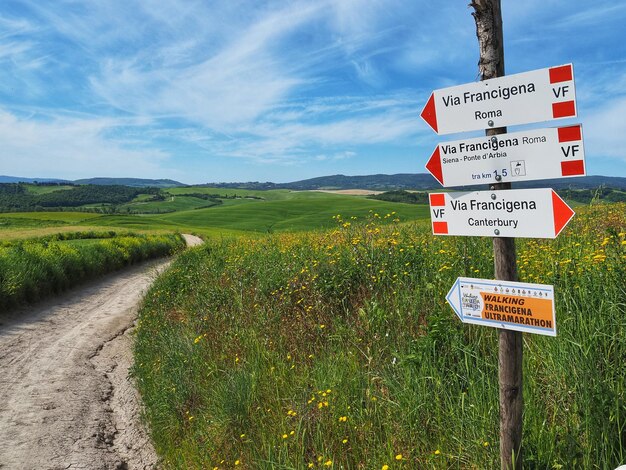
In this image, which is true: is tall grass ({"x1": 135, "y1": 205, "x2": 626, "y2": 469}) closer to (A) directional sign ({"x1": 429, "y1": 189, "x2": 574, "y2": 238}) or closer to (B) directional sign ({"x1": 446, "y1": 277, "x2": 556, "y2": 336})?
(B) directional sign ({"x1": 446, "y1": 277, "x2": 556, "y2": 336})

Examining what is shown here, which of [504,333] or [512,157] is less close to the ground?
[512,157]

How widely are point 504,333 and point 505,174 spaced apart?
983 mm

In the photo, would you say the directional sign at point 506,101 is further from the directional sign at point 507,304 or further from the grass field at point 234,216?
the grass field at point 234,216

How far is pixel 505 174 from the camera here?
99.4 inches

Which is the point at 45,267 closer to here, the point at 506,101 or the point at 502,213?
the point at 502,213

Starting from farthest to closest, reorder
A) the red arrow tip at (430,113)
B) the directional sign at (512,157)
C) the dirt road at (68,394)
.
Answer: the dirt road at (68,394) → the red arrow tip at (430,113) → the directional sign at (512,157)

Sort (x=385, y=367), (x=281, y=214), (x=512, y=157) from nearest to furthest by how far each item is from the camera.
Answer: (x=512, y=157)
(x=385, y=367)
(x=281, y=214)

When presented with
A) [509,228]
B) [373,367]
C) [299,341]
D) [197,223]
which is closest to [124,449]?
[299,341]

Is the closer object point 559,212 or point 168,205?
point 559,212

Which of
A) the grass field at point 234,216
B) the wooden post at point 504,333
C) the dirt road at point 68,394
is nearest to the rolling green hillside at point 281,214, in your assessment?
the grass field at point 234,216

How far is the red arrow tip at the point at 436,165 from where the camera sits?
289 centimetres

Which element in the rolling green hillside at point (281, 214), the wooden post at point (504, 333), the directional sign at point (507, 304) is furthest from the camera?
the rolling green hillside at point (281, 214)

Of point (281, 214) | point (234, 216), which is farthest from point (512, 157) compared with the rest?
point (281, 214)

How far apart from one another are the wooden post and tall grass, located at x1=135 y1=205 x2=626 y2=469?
8.4 inches
